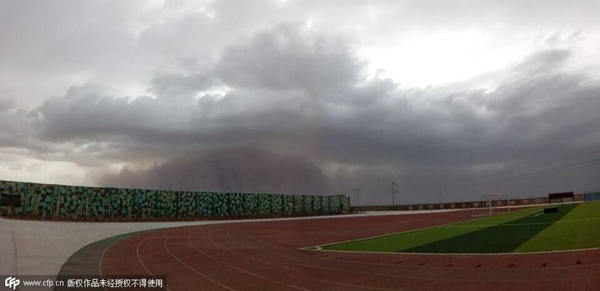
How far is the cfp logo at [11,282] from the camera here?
39.0 ft

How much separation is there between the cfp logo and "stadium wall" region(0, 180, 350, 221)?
128ft

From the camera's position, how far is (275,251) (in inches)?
956

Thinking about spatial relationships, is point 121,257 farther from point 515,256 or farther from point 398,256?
point 515,256

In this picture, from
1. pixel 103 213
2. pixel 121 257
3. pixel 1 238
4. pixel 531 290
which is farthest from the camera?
pixel 103 213

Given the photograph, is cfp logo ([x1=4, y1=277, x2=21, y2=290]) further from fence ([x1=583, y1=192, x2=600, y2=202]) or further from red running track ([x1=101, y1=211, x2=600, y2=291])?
fence ([x1=583, y1=192, x2=600, y2=202])

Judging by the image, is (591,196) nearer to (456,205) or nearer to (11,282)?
(456,205)

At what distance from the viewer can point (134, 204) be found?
59.0 m

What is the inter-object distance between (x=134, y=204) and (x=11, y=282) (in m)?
49.4

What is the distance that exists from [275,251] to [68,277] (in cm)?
1235

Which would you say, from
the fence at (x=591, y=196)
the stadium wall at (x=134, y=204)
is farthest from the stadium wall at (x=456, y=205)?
the stadium wall at (x=134, y=204)

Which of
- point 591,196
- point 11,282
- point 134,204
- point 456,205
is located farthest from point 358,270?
point 456,205

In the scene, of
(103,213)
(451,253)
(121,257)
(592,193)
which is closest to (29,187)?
(103,213)

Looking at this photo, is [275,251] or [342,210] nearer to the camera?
[275,251]

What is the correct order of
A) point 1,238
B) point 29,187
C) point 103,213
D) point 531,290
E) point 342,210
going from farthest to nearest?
point 342,210, point 103,213, point 29,187, point 1,238, point 531,290
